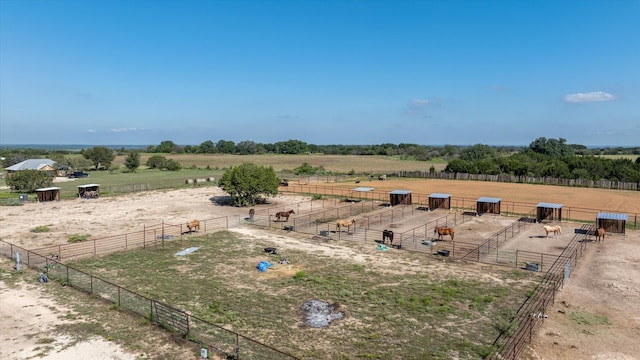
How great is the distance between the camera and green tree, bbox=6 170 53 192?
54.2 m

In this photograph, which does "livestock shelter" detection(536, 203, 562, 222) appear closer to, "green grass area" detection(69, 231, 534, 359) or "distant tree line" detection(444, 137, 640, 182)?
"green grass area" detection(69, 231, 534, 359)

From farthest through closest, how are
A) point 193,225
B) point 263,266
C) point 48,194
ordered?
point 48,194 → point 193,225 → point 263,266

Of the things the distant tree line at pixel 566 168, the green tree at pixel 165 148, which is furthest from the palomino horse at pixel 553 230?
the green tree at pixel 165 148

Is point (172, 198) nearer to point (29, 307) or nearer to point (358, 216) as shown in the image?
point (358, 216)

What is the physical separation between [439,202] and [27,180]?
52.8 meters

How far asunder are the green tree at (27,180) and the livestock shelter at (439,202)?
51.4 m

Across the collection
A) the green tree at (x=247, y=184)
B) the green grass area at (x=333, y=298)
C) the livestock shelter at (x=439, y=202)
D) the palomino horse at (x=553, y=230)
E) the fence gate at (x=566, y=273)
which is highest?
the green tree at (x=247, y=184)

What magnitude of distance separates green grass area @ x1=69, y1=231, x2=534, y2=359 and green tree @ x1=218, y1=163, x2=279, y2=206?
18.4 metres

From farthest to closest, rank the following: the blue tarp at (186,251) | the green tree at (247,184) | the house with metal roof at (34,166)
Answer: the house with metal roof at (34,166)
the green tree at (247,184)
the blue tarp at (186,251)

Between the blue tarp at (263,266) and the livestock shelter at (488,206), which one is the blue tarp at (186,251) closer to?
the blue tarp at (263,266)

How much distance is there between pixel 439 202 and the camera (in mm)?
43469

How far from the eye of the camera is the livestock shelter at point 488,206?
40188 millimetres

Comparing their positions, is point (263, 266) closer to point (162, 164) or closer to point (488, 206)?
point (488, 206)

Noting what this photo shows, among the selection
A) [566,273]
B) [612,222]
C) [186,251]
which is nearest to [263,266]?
[186,251]
